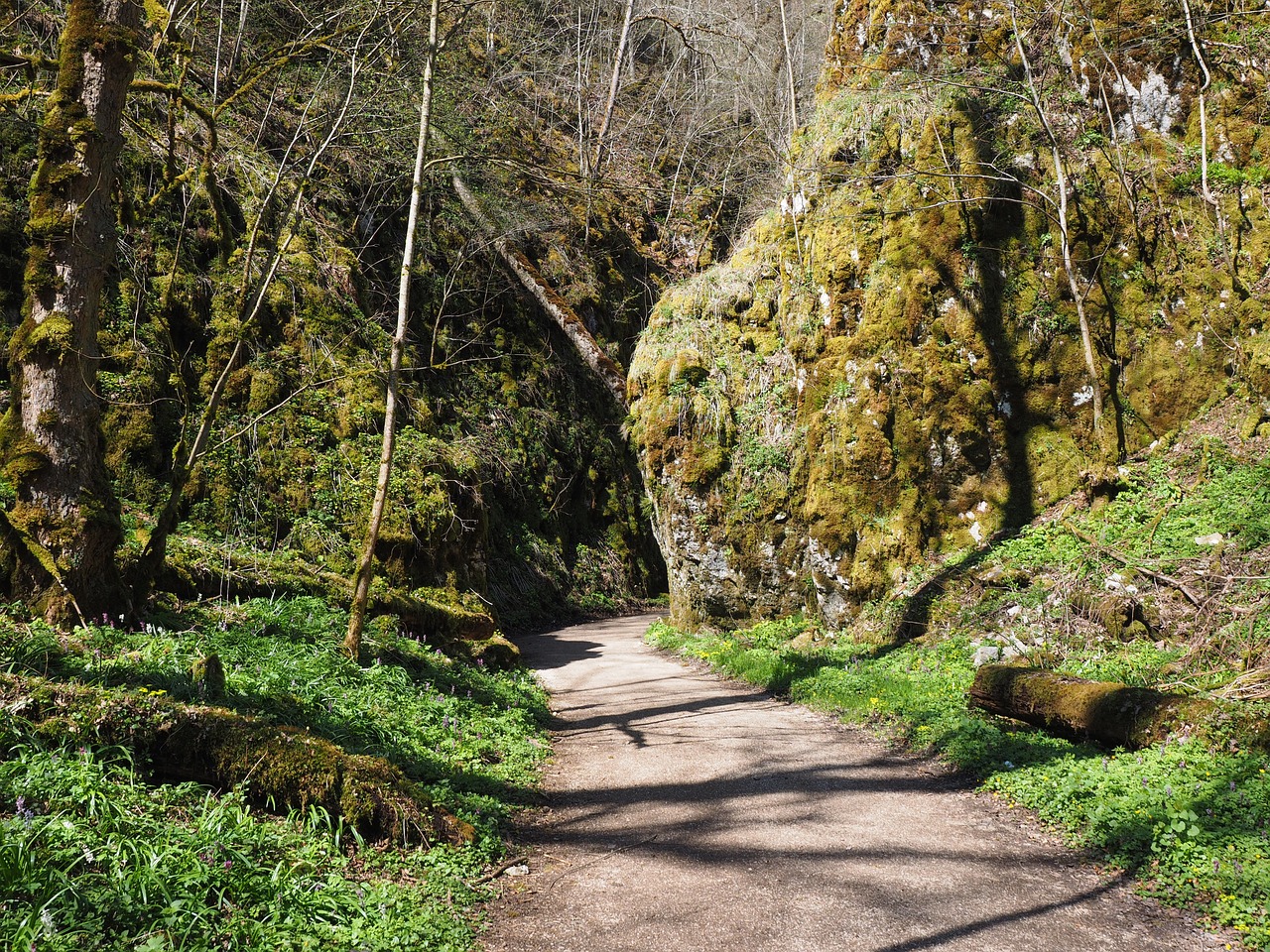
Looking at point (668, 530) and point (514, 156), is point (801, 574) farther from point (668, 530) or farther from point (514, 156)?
point (514, 156)

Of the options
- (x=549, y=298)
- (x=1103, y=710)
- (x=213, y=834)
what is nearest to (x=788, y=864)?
(x=1103, y=710)

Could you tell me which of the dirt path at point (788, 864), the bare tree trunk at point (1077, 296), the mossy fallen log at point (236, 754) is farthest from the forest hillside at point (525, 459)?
the dirt path at point (788, 864)

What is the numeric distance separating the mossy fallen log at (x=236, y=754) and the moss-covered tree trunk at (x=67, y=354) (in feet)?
6.95

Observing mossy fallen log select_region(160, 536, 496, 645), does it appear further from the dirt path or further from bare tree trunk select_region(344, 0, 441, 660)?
the dirt path

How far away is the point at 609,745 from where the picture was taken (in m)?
6.99

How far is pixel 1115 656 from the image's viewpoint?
277 inches

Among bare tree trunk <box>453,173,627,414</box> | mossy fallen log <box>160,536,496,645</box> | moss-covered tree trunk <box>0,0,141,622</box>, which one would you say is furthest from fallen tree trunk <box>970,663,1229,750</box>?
bare tree trunk <box>453,173,627,414</box>

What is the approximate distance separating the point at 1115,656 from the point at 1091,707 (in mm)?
1999

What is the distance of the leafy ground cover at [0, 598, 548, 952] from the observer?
2.71 m

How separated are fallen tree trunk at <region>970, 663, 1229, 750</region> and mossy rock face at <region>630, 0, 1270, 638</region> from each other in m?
4.77

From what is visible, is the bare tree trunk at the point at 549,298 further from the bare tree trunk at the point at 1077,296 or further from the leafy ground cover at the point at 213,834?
the leafy ground cover at the point at 213,834

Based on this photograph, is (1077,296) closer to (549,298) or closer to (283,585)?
(283,585)

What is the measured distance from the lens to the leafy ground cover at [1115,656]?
3996 mm

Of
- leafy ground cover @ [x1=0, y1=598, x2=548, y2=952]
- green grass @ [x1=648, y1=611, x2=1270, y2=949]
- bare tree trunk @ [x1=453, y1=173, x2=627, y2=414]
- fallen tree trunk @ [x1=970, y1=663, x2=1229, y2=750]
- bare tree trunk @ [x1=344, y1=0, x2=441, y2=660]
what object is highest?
bare tree trunk @ [x1=453, y1=173, x2=627, y2=414]
